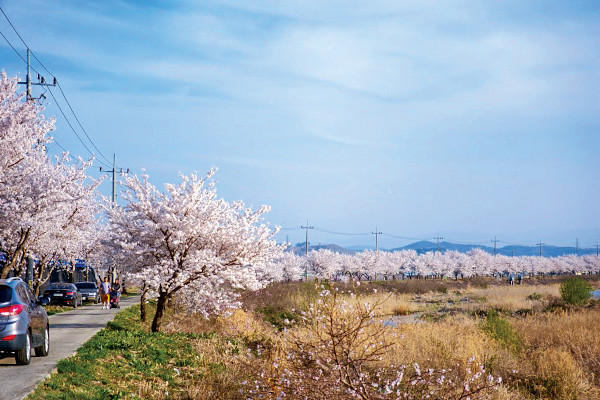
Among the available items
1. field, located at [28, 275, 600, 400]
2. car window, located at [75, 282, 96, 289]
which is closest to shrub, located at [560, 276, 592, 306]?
field, located at [28, 275, 600, 400]

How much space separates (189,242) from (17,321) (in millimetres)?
7386

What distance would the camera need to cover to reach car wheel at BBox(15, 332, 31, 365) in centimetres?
1271

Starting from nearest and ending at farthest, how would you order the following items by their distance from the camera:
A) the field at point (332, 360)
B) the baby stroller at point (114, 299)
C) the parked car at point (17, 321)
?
1. the field at point (332, 360)
2. the parked car at point (17, 321)
3. the baby stroller at point (114, 299)

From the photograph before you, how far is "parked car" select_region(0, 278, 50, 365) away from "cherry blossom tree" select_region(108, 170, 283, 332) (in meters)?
4.89

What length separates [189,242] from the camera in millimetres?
19266

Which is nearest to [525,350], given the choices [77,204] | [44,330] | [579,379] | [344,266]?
[579,379]

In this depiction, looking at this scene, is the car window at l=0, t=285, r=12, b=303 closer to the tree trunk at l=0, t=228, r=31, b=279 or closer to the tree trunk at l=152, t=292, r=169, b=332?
the tree trunk at l=152, t=292, r=169, b=332

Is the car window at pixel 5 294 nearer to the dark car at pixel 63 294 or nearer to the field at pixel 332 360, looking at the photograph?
the field at pixel 332 360

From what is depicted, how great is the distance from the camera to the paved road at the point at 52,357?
10828 millimetres

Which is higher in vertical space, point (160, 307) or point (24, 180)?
point (24, 180)

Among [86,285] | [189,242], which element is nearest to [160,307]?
[189,242]

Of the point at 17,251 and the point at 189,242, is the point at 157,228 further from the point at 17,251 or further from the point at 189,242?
the point at 17,251

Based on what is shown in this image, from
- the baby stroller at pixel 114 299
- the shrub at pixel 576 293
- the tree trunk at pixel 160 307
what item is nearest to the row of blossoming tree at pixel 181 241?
the tree trunk at pixel 160 307

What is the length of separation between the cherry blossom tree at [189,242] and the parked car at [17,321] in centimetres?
489
